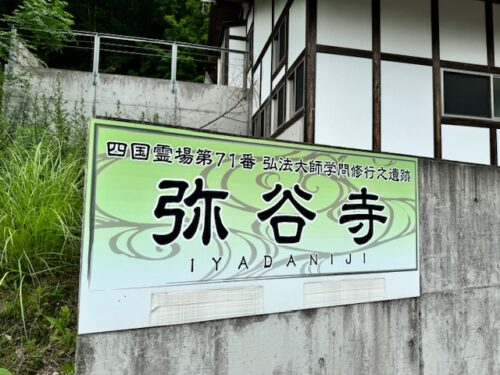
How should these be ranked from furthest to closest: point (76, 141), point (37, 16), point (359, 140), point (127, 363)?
point (37, 16) → point (359, 140) → point (76, 141) → point (127, 363)

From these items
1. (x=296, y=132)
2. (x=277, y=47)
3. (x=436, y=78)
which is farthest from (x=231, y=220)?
(x=277, y=47)

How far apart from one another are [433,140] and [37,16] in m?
7.61

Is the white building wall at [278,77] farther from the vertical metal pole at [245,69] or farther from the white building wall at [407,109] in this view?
the vertical metal pole at [245,69]

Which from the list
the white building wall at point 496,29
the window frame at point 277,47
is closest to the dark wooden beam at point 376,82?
the window frame at point 277,47

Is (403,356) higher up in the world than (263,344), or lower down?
lower down

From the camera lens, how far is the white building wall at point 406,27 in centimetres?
515

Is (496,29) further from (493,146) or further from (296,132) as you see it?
(296,132)

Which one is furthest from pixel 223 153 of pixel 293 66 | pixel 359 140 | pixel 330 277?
pixel 293 66

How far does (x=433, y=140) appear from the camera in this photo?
518 centimetres

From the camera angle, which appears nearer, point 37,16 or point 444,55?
point 444,55

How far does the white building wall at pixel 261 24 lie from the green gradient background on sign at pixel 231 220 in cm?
498

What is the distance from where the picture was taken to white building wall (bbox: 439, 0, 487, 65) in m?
5.38

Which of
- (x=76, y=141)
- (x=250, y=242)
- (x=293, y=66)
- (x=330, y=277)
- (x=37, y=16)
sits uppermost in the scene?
(x=37, y=16)

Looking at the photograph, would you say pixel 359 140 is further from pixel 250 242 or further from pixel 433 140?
pixel 250 242
